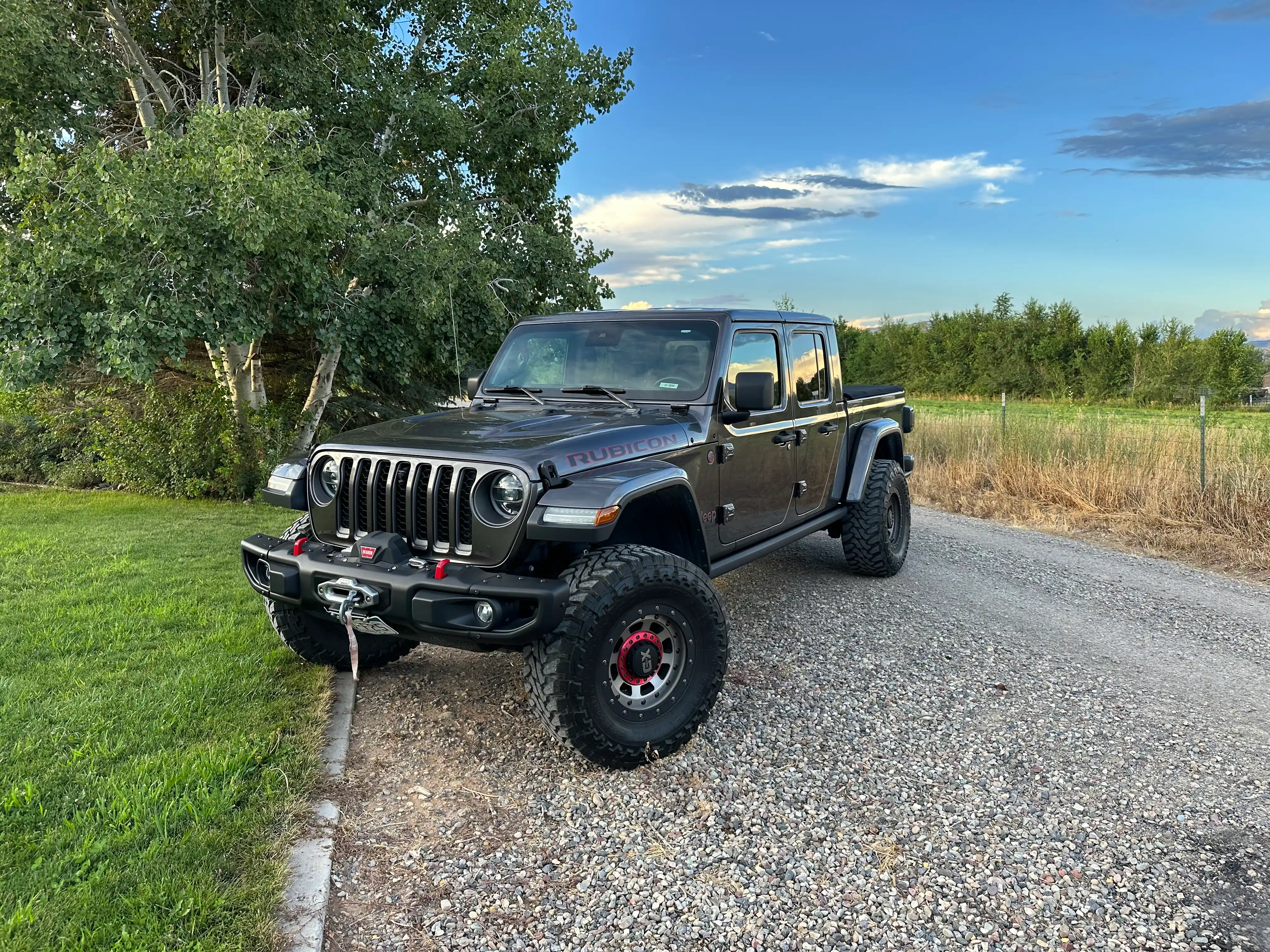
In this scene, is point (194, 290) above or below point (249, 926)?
above

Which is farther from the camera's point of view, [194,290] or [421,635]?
[194,290]

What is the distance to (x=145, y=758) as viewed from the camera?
11.4ft

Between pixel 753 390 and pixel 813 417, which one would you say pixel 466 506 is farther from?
pixel 813 417

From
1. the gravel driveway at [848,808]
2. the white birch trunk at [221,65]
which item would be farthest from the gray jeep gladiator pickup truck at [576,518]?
the white birch trunk at [221,65]

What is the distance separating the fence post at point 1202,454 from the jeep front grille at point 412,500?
9.37 metres

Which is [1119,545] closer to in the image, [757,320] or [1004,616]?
[1004,616]

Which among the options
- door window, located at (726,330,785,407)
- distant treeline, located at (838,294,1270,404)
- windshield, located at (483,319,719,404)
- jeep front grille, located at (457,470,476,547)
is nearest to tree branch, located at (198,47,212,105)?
windshield, located at (483,319,719,404)

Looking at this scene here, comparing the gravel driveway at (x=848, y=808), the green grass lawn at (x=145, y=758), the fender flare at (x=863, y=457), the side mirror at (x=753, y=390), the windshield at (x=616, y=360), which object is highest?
the windshield at (x=616, y=360)

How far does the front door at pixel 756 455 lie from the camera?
4.52m

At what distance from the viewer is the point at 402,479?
365cm

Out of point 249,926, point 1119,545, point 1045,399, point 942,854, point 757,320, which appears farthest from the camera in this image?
point 1045,399

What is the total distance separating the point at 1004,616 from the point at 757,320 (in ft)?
9.56

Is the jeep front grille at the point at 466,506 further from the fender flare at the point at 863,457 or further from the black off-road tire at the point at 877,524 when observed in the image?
the black off-road tire at the point at 877,524

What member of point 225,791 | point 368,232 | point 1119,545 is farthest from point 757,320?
point 368,232
